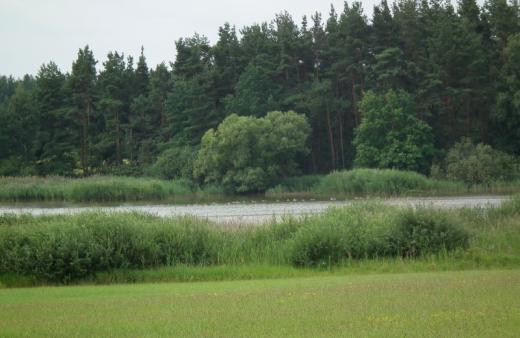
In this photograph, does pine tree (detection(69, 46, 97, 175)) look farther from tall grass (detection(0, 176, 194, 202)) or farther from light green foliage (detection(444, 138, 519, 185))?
light green foliage (detection(444, 138, 519, 185))

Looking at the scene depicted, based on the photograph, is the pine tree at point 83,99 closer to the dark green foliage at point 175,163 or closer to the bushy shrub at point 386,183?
the dark green foliage at point 175,163

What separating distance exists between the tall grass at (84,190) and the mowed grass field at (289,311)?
46.5 m

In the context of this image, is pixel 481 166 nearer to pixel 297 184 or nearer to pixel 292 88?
pixel 297 184

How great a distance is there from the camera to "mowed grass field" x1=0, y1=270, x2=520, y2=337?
1230 centimetres

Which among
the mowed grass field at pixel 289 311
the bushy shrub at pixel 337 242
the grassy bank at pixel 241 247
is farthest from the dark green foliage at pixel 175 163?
the mowed grass field at pixel 289 311

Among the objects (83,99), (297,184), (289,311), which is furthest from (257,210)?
(83,99)

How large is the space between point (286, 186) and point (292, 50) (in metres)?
21.1

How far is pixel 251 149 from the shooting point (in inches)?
2901

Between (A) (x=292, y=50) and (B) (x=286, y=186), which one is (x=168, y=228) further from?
(A) (x=292, y=50)

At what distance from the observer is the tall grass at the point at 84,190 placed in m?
65.4

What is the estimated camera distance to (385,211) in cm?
3109

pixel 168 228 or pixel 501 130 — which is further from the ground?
pixel 501 130

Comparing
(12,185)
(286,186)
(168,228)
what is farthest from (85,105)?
(168,228)

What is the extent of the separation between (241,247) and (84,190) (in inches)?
1550
